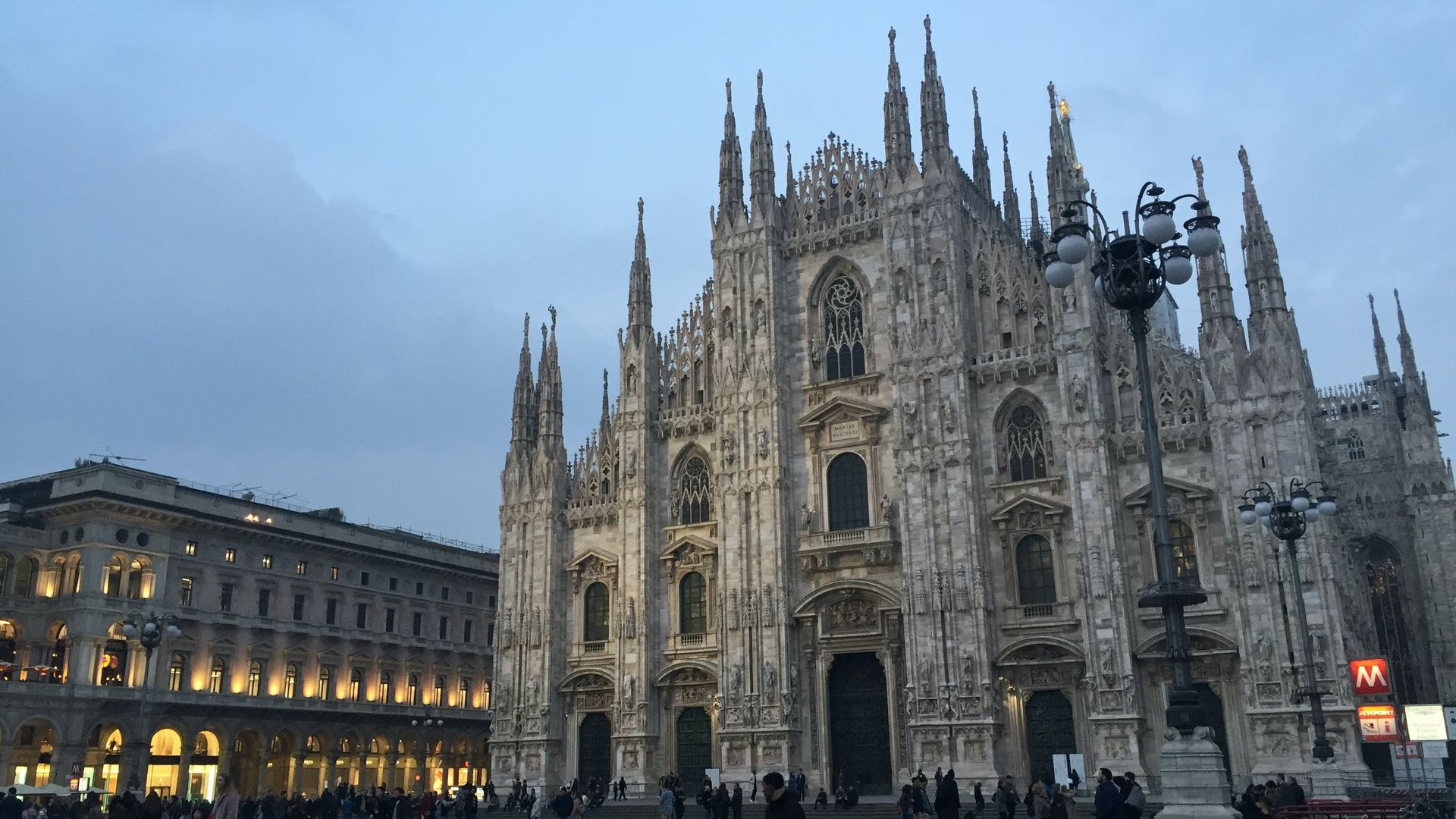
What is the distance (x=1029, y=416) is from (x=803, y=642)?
1067 centimetres

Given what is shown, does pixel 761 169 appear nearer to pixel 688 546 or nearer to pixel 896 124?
pixel 896 124

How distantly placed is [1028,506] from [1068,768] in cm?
892

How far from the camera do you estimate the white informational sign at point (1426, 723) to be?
22234 mm

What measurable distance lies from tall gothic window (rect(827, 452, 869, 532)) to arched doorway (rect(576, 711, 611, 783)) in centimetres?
1142

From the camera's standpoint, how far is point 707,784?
112ft

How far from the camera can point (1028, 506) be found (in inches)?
1430

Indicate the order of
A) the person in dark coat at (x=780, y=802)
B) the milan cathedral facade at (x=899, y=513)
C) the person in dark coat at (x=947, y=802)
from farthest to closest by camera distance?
→ the milan cathedral facade at (x=899, y=513), the person in dark coat at (x=947, y=802), the person in dark coat at (x=780, y=802)

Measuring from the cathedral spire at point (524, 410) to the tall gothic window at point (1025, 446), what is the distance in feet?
63.2

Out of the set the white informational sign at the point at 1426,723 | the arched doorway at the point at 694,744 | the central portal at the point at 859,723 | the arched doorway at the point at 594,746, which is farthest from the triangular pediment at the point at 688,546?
the white informational sign at the point at 1426,723

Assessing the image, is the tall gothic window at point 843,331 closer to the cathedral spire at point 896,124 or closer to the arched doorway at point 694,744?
the cathedral spire at point 896,124

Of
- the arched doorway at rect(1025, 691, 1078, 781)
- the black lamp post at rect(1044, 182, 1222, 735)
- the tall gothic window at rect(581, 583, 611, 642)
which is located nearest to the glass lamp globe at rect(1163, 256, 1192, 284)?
the black lamp post at rect(1044, 182, 1222, 735)

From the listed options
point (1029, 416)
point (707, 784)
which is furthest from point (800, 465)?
point (707, 784)

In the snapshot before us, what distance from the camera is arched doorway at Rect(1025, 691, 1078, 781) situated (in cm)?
3491

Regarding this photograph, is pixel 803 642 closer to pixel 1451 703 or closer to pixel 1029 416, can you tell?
pixel 1029 416
